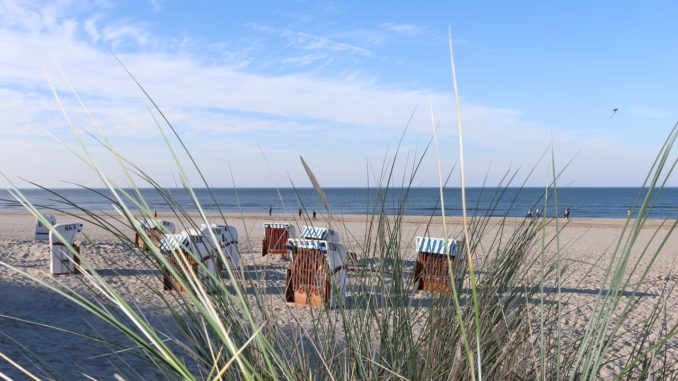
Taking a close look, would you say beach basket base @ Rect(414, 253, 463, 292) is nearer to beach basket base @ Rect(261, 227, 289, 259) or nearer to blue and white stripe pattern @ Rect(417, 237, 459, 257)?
blue and white stripe pattern @ Rect(417, 237, 459, 257)

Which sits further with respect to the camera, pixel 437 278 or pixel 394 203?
pixel 437 278

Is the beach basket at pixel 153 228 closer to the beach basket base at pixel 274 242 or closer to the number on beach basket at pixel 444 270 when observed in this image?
the number on beach basket at pixel 444 270

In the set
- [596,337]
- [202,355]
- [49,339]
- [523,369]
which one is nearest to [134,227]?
[202,355]

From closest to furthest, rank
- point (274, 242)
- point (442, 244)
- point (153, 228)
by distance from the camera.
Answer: point (153, 228) < point (442, 244) < point (274, 242)

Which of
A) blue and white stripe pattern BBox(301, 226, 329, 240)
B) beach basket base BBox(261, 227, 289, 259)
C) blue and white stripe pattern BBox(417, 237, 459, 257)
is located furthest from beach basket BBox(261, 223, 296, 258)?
blue and white stripe pattern BBox(417, 237, 459, 257)

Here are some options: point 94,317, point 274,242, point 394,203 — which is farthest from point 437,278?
point 274,242

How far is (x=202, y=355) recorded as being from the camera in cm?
149

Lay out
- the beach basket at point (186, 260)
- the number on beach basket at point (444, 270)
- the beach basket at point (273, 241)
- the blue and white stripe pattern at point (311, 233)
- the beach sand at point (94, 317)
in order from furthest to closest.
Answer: the beach basket at point (273, 241)
the blue and white stripe pattern at point (311, 233)
the beach sand at point (94, 317)
the number on beach basket at point (444, 270)
the beach basket at point (186, 260)

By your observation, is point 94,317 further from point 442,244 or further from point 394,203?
point 394,203

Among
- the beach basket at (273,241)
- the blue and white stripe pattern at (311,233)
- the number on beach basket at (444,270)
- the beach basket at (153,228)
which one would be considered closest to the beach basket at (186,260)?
the beach basket at (153,228)

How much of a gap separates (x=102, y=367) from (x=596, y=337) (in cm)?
412

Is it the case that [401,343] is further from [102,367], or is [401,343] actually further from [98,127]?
[102,367]

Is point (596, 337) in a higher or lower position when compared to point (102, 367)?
higher

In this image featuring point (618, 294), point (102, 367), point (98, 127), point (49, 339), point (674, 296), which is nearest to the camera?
point (98, 127)
